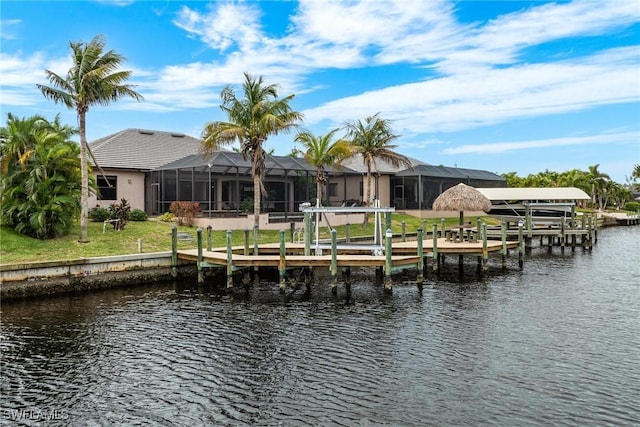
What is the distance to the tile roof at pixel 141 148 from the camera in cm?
3219

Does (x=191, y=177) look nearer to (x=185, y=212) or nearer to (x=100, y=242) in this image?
(x=185, y=212)

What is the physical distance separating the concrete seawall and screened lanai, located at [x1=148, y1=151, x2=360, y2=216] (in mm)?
8458

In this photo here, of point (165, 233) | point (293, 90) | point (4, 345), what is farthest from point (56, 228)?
point (293, 90)

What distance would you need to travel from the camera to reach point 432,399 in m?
8.88

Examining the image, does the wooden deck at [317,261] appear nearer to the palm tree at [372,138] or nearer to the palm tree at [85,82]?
the palm tree at [85,82]

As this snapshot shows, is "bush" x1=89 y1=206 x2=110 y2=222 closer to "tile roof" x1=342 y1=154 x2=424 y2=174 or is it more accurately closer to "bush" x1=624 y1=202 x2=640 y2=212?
"tile roof" x1=342 y1=154 x2=424 y2=174

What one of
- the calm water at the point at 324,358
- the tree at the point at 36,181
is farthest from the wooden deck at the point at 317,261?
the tree at the point at 36,181

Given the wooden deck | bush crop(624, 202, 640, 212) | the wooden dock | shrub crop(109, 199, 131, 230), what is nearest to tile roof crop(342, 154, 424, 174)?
the wooden dock

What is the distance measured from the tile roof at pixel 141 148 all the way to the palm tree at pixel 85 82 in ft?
34.3

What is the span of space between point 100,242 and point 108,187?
425 inches

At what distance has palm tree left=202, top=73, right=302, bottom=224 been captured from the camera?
25.0m

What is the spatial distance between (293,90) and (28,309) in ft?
52.7

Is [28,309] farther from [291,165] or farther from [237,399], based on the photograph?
[291,165]

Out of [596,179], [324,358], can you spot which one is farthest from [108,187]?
[596,179]
